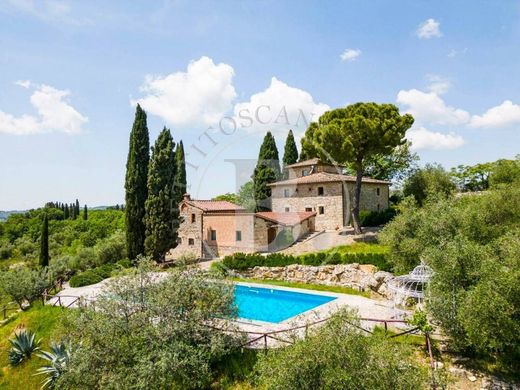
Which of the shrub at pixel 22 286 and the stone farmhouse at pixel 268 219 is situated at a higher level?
the stone farmhouse at pixel 268 219

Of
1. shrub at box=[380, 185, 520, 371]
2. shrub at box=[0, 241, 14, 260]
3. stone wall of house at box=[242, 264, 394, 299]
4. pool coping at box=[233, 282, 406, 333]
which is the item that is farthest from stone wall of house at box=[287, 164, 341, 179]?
shrub at box=[0, 241, 14, 260]

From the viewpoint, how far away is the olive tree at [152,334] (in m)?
10.1

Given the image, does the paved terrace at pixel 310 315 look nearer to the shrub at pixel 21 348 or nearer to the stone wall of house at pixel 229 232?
the shrub at pixel 21 348

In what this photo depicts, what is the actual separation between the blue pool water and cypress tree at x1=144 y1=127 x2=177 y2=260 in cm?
980

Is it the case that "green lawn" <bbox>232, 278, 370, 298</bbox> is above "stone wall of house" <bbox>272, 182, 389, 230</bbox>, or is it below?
below

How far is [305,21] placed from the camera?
1964 cm

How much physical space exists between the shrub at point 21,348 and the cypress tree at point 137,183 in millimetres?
14280

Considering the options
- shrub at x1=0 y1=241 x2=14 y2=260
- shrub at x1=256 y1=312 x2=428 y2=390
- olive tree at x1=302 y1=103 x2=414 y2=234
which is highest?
olive tree at x1=302 y1=103 x2=414 y2=234

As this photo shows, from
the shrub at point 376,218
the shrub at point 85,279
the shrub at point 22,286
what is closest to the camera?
the shrub at point 22,286

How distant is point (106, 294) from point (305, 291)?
1099 centimetres

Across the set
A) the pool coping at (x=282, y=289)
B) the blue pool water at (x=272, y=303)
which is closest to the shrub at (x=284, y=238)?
the pool coping at (x=282, y=289)

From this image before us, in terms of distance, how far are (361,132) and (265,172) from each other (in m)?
17.0

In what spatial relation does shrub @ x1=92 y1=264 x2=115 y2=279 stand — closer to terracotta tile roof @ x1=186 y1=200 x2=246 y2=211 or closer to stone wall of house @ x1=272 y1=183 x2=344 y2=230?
terracotta tile roof @ x1=186 y1=200 x2=246 y2=211

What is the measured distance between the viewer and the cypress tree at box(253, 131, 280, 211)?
135ft
